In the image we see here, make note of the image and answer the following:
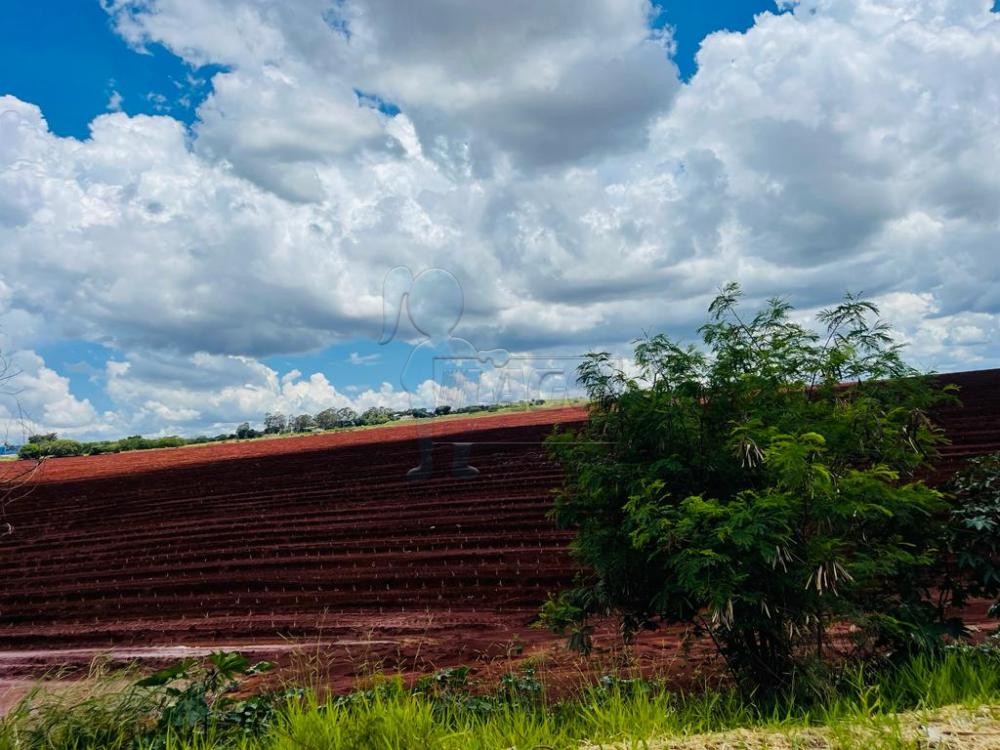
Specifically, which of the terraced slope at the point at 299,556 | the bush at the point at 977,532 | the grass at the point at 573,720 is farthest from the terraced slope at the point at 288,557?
the bush at the point at 977,532

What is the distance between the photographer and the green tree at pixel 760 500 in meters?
Answer: 4.72

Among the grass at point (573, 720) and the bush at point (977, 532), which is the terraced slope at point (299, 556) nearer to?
the grass at point (573, 720)

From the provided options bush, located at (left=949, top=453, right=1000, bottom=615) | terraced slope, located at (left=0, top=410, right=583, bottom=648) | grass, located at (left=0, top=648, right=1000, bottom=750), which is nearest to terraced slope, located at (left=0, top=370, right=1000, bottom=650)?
terraced slope, located at (left=0, top=410, right=583, bottom=648)

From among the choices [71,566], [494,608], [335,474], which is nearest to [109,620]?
[71,566]

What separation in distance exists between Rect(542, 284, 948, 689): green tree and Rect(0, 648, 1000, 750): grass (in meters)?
0.39

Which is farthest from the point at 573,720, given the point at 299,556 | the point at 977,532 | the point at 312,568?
the point at 299,556

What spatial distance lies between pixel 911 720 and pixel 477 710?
2623 millimetres

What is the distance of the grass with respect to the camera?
3.95 meters

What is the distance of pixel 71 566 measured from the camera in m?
15.3

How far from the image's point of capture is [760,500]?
183 inches

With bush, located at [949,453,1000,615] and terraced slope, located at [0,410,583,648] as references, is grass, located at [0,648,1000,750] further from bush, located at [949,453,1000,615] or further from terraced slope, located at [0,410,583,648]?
terraced slope, located at [0,410,583,648]

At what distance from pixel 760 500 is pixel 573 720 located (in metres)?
1.75

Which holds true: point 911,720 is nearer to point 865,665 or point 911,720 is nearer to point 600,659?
point 865,665

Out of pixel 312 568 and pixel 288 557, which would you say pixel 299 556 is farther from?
pixel 312 568
